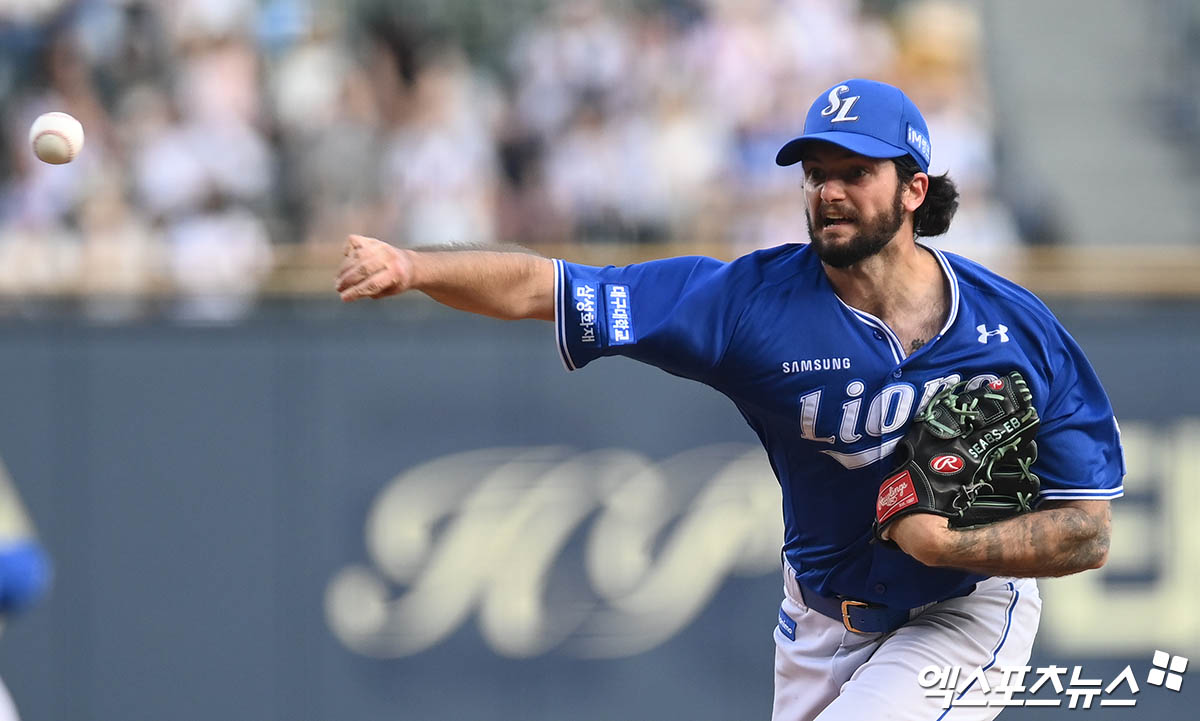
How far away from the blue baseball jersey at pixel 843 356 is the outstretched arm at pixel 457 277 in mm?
→ 86

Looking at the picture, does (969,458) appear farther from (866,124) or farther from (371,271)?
(371,271)

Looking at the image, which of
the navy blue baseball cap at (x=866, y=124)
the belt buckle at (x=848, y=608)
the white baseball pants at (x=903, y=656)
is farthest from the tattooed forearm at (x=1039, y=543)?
the navy blue baseball cap at (x=866, y=124)

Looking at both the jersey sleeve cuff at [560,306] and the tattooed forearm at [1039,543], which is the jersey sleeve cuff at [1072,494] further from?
the jersey sleeve cuff at [560,306]

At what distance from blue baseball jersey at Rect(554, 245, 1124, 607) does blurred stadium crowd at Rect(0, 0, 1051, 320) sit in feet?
14.9

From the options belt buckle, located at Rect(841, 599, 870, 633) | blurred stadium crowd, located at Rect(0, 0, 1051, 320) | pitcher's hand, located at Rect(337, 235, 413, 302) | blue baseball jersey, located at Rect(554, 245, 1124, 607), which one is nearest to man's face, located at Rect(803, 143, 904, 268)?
blue baseball jersey, located at Rect(554, 245, 1124, 607)

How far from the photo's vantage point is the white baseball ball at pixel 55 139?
17.6 feet

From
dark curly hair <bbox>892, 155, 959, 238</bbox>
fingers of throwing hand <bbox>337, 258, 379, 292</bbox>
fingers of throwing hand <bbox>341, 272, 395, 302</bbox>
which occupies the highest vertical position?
dark curly hair <bbox>892, 155, 959, 238</bbox>

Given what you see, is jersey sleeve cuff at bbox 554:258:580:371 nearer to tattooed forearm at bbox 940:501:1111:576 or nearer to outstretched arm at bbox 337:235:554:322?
outstretched arm at bbox 337:235:554:322

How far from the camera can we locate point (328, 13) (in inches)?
428

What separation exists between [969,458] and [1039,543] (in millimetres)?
341

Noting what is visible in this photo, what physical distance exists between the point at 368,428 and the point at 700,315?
4.85 metres

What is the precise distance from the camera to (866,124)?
4965 millimetres

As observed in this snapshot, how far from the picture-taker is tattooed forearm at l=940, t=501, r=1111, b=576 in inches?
190

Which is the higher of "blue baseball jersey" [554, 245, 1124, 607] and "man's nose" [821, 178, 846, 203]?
"man's nose" [821, 178, 846, 203]
